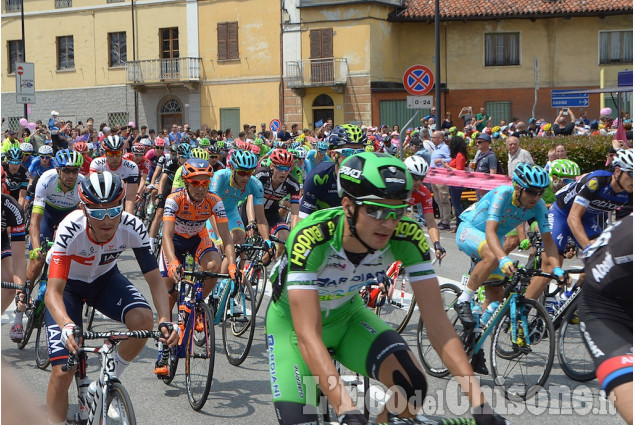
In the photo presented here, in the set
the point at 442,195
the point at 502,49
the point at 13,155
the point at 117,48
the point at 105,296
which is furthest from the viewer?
the point at 117,48

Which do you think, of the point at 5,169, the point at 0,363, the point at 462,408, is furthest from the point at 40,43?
the point at 0,363

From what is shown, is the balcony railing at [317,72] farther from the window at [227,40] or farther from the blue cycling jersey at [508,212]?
the blue cycling jersey at [508,212]

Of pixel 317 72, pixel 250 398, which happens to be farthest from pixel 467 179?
pixel 317 72

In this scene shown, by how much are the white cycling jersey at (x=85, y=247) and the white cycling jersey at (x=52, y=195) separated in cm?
362

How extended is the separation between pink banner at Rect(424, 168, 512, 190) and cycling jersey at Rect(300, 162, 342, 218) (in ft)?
29.0

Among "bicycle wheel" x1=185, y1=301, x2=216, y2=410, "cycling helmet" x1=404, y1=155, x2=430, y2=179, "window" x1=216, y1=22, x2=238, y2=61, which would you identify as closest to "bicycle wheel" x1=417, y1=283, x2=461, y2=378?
"cycling helmet" x1=404, y1=155, x2=430, y2=179

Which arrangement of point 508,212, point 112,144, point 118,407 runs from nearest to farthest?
point 118,407 < point 508,212 < point 112,144

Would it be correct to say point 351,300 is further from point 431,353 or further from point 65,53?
point 65,53

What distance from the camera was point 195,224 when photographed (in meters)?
8.53

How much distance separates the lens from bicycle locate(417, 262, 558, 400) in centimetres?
698

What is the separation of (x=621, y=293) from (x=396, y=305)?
5.28 metres

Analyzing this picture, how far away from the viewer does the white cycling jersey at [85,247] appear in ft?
18.3

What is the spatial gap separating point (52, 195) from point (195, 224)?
2.32 meters

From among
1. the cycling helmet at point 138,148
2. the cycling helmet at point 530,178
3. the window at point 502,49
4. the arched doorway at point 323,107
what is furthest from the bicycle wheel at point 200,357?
the window at point 502,49
